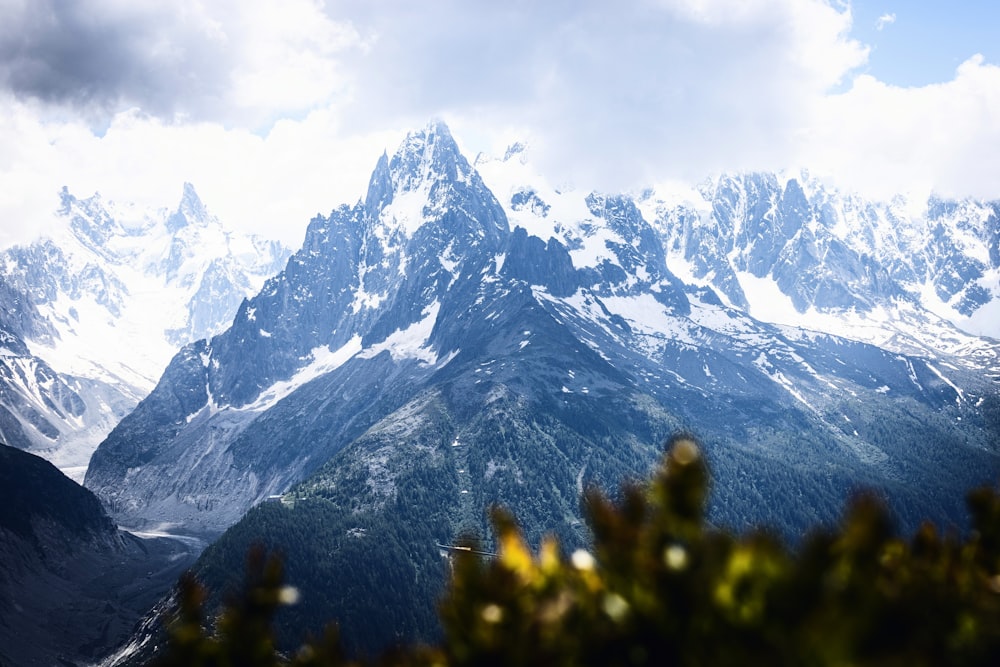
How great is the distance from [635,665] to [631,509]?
3.36 meters

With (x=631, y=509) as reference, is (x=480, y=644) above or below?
below

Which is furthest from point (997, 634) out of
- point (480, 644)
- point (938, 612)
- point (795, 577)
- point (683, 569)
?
point (480, 644)

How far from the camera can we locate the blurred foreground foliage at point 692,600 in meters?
16.5

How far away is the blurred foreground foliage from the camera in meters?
16.5

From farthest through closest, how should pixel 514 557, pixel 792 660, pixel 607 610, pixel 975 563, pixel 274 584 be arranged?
pixel 975 563, pixel 274 584, pixel 514 557, pixel 607 610, pixel 792 660

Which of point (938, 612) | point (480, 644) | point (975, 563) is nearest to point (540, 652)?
point (480, 644)

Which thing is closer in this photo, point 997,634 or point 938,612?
point 997,634

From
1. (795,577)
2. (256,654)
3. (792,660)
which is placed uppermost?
(795,577)

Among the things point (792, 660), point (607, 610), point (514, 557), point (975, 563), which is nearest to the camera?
point (792, 660)

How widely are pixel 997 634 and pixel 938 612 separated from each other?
193cm

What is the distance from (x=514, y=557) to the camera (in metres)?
20.1

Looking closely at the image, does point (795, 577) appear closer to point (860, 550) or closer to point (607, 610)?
point (860, 550)

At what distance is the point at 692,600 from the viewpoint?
17516 millimetres

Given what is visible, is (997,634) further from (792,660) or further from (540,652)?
(540,652)
